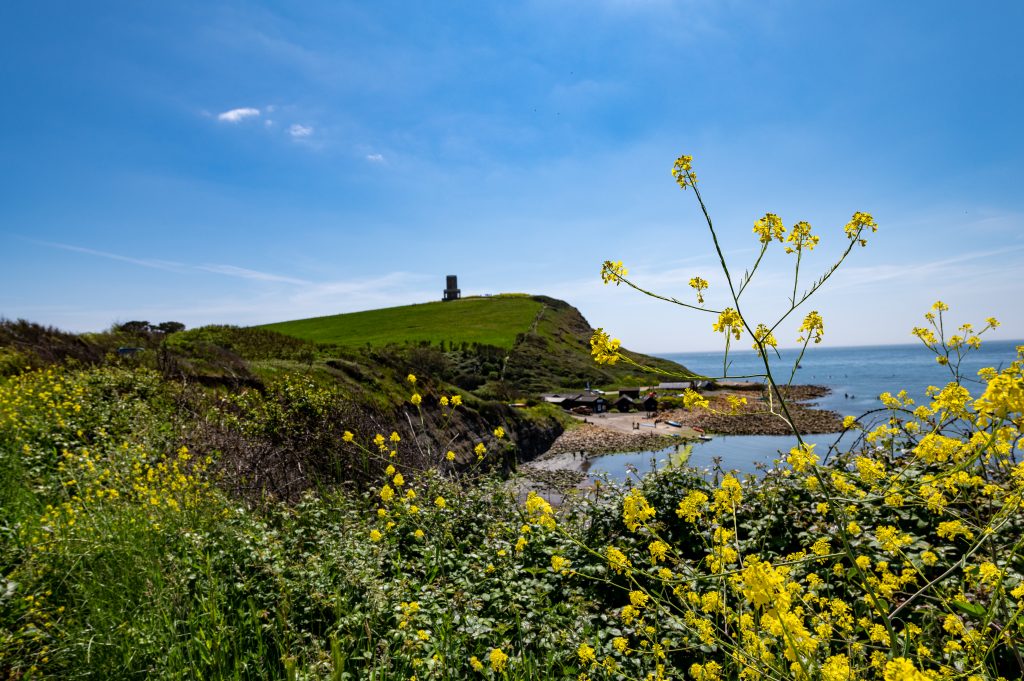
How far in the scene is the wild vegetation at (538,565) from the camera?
230cm

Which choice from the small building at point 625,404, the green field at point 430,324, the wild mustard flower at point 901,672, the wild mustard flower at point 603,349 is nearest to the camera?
the wild mustard flower at point 901,672

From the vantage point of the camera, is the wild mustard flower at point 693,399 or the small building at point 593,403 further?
the small building at point 593,403

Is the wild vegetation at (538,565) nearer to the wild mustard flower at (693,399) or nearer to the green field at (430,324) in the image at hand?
the wild mustard flower at (693,399)

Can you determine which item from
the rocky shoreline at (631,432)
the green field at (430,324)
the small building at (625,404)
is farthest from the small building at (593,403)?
the green field at (430,324)

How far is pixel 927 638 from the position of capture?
276cm

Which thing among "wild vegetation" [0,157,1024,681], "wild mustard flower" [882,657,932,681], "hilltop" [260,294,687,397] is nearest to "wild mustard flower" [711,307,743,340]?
"wild vegetation" [0,157,1024,681]

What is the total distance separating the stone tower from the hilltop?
6.58 metres

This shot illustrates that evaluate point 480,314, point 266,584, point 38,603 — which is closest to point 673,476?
point 266,584

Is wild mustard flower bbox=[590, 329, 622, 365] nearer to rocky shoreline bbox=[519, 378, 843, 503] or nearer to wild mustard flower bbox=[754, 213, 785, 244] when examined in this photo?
wild mustard flower bbox=[754, 213, 785, 244]

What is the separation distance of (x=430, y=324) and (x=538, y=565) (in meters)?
64.1

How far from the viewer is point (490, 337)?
192 feet

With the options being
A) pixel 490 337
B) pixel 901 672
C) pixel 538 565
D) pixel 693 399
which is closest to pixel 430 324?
pixel 490 337

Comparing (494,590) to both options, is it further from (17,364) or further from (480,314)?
(480,314)

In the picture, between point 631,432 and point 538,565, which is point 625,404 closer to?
point 631,432
